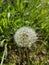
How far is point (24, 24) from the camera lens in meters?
2.63

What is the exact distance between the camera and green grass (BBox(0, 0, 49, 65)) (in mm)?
2533

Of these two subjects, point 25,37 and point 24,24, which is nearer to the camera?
point 25,37

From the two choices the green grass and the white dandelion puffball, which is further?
the green grass

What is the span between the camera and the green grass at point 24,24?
2533mm

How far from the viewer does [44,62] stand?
8.44 feet

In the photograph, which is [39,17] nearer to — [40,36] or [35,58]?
[40,36]

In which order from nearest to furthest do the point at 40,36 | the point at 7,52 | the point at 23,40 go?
the point at 23,40
the point at 7,52
the point at 40,36

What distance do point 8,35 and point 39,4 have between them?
1.69ft

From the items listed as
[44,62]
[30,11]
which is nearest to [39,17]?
[30,11]

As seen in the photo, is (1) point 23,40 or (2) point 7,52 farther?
(2) point 7,52

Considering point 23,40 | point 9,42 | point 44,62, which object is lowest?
point 44,62

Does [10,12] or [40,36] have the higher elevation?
[10,12]

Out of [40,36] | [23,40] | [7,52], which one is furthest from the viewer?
[40,36]

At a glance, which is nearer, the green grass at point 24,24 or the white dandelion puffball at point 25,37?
the white dandelion puffball at point 25,37
